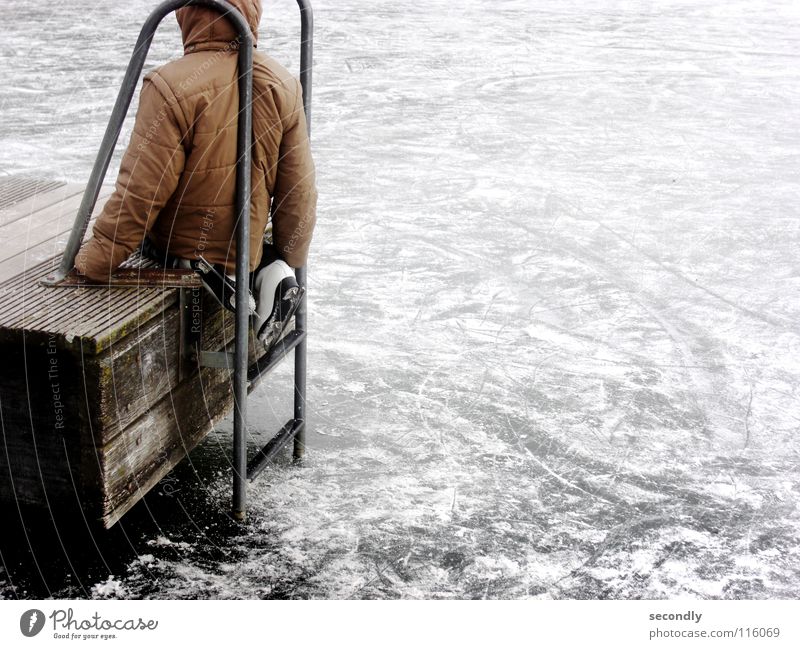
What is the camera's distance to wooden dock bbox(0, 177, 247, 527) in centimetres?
Answer: 282

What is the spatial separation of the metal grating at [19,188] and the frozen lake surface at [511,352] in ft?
3.89

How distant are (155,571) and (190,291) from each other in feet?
2.81

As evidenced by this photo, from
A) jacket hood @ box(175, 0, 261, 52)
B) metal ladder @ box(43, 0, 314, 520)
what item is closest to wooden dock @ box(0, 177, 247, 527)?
metal ladder @ box(43, 0, 314, 520)

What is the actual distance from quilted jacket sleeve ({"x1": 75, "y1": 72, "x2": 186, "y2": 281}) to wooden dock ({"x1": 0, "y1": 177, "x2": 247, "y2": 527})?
16cm

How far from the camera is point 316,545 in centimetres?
329

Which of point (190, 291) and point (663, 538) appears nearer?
point (190, 291)

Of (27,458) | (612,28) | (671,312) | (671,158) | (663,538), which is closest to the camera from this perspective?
(27,458)

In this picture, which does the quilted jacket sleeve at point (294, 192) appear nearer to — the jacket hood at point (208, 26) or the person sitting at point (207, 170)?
the person sitting at point (207, 170)

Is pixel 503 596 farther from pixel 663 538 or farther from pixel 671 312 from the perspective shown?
pixel 671 312

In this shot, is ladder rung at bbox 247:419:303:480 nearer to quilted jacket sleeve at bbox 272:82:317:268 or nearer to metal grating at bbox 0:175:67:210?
quilted jacket sleeve at bbox 272:82:317:268

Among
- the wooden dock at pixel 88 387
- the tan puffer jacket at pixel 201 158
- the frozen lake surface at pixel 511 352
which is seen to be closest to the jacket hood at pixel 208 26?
the tan puffer jacket at pixel 201 158

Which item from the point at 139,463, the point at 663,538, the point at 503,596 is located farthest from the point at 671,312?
the point at 139,463

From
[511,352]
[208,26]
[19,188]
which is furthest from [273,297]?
[511,352]

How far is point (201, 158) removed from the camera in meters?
2.95
